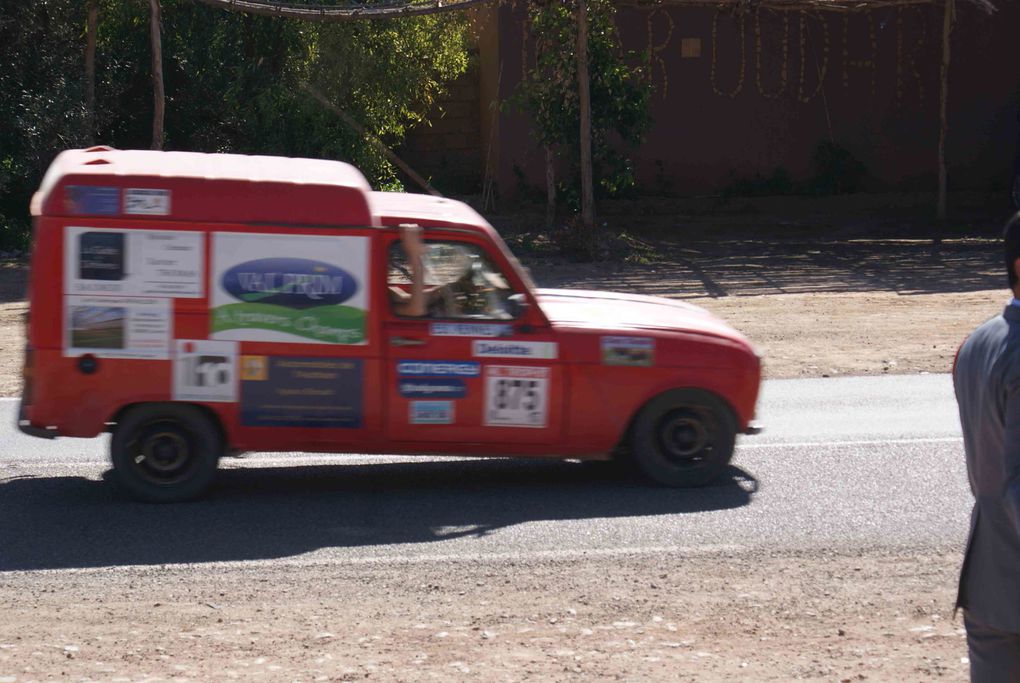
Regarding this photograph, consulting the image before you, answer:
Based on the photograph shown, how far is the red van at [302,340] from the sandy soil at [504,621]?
1.29m

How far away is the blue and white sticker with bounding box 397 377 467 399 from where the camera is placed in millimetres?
7816

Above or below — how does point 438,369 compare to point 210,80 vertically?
below

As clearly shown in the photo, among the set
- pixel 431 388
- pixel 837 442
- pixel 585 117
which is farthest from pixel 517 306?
pixel 585 117

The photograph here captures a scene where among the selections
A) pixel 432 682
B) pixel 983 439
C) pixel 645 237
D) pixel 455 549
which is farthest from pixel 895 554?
pixel 645 237

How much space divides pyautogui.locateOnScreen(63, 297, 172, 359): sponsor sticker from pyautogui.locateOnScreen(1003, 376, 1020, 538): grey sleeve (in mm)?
5349

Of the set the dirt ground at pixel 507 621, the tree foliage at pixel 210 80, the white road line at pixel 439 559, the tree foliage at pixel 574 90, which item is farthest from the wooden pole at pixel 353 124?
the dirt ground at pixel 507 621

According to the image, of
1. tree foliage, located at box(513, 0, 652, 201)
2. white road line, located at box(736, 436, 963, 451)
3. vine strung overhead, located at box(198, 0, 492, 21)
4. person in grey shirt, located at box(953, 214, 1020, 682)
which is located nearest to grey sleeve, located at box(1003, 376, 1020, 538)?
person in grey shirt, located at box(953, 214, 1020, 682)

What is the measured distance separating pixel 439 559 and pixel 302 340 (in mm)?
1631

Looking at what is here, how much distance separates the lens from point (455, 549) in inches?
280

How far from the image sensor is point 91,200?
7.47 meters

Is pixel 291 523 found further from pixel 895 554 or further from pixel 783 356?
pixel 783 356

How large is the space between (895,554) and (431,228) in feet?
10.6

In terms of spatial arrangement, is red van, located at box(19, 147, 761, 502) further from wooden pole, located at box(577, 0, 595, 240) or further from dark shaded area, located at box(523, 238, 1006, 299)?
wooden pole, located at box(577, 0, 595, 240)

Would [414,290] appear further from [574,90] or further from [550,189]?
[550,189]
